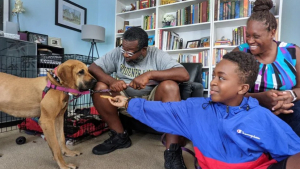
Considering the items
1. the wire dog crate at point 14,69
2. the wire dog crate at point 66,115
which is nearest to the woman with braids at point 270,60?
the wire dog crate at point 66,115

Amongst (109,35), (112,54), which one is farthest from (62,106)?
(109,35)

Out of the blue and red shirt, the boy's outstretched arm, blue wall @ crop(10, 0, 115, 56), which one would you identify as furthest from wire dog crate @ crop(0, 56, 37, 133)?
the blue and red shirt

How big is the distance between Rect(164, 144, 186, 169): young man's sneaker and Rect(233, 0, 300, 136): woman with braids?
21.9 inches

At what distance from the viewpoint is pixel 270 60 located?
1.16 metres

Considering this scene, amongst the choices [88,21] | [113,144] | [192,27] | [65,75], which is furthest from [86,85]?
[88,21]

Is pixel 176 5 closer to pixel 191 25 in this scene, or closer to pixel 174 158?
pixel 191 25

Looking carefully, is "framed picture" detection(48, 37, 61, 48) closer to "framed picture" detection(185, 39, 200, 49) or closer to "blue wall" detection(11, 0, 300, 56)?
"blue wall" detection(11, 0, 300, 56)

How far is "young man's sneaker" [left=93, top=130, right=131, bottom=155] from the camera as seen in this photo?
1492 millimetres

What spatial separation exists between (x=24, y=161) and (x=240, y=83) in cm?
145

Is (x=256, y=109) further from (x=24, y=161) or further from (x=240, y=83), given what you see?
(x=24, y=161)

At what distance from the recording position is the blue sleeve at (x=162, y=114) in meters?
0.94

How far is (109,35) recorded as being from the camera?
4.01 m

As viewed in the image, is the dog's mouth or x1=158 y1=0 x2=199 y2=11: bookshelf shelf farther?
x1=158 y1=0 x2=199 y2=11: bookshelf shelf

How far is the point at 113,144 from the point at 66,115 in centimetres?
60
